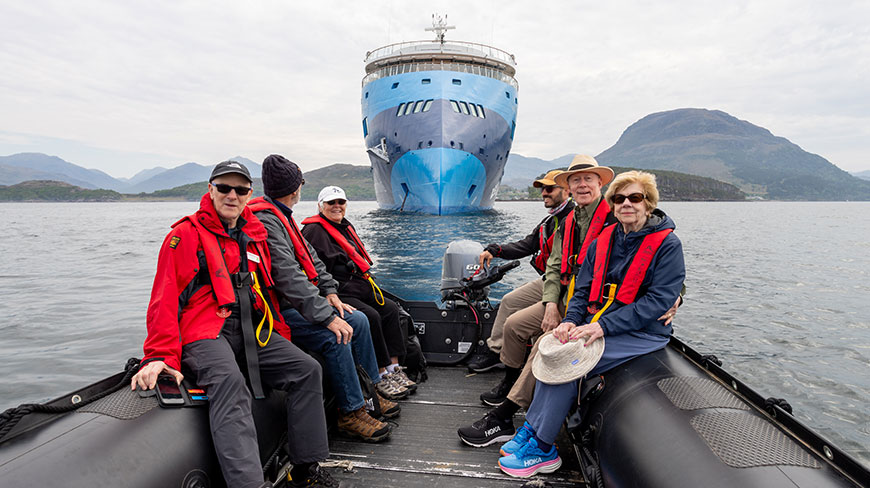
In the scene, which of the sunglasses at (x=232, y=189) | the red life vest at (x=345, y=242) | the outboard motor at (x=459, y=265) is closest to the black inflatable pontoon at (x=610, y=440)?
the sunglasses at (x=232, y=189)

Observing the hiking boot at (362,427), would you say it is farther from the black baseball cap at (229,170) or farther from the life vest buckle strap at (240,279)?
the black baseball cap at (229,170)

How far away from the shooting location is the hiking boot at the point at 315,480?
2443mm

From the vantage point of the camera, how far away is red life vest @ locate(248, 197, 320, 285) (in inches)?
115

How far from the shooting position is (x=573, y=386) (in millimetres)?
2607

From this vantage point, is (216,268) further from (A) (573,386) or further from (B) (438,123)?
(B) (438,123)

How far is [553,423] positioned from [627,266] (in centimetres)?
105

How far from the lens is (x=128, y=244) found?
857 inches

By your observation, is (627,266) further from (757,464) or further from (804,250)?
(804,250)

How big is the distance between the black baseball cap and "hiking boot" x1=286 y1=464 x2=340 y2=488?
1.64 m

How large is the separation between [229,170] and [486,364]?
3074mm

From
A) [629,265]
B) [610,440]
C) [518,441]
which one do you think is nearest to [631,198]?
[629,265]

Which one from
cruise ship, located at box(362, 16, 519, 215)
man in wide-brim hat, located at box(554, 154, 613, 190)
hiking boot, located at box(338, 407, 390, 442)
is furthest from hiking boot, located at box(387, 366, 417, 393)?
cruise ship, located at box(362, 16, 519, 215)

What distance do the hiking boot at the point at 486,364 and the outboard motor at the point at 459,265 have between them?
0.75 m

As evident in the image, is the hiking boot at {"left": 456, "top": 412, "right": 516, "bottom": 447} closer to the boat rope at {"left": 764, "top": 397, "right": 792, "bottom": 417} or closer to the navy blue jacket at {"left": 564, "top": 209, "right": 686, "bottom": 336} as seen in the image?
the navy blue jacket at {"left": 564, "top": 209, "right": 686, "bottom": 336}
